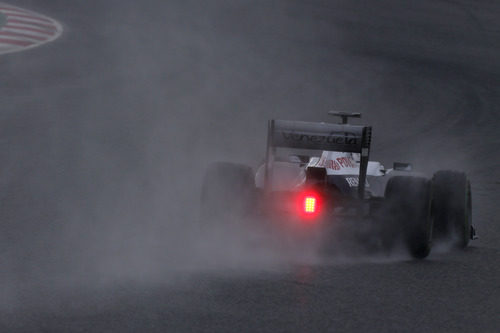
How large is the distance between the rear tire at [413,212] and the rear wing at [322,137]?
0.31 m

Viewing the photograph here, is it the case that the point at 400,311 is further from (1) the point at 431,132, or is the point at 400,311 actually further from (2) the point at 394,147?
(1) the point at 431,132

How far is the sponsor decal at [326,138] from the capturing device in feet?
25.9

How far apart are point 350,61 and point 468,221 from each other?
520 inches

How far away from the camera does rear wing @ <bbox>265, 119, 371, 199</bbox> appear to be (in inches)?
311

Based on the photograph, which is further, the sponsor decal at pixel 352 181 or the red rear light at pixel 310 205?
the sponsor decal at pixel 352 181

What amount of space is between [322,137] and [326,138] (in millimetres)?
33

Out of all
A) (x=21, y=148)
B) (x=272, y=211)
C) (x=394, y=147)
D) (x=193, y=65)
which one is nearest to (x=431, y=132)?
(x=394, y=147)

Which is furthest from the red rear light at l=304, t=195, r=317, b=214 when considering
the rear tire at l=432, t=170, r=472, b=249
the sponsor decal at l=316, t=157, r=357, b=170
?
the rear tire at l=432, t=170, r=472, b=249

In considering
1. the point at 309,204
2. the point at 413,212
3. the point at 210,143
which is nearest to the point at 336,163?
the point at 309,204

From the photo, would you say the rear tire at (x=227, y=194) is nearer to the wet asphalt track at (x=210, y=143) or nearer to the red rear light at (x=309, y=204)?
the wet asphalt track at (x=210, y=143)

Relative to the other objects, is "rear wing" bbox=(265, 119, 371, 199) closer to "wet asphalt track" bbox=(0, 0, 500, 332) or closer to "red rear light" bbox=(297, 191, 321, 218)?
"red rear light" bbox=(297, 191, 321, 218)

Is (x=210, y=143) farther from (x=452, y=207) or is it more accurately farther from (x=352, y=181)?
(x=452, y=207)

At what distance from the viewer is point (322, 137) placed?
7.91 metres

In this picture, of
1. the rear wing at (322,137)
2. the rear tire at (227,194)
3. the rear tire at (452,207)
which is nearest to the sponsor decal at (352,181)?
the rear wing at (322,137)
